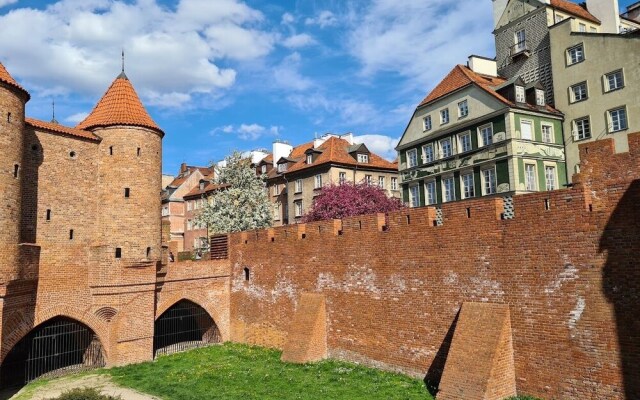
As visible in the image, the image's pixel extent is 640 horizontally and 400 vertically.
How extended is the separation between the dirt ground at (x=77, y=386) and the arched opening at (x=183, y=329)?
3391mm

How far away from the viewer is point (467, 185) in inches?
1043

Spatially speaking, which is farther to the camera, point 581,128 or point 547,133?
point 547,133

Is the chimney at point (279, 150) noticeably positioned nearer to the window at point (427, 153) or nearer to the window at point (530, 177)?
the window at point (427, 153)

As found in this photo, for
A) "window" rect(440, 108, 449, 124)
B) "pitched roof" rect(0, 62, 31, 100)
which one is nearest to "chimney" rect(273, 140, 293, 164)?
"window" rect(440, 108, 449, 124)

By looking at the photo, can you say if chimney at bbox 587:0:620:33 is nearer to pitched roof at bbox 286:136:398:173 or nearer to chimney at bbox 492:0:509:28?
chimney at bbox 492:0:509:28

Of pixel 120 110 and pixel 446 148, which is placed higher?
pixel 120 110

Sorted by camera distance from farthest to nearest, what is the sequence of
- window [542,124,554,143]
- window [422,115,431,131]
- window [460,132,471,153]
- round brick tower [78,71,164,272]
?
window [422,115,431,131]
window [460,132,471,153]
window [542,124,554,143]
round brick tower [78,71,164,272]

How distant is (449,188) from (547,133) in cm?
564

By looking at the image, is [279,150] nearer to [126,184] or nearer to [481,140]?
[481,140]

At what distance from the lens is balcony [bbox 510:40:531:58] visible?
93.7ft

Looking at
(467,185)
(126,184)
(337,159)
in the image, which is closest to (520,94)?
(467,185)

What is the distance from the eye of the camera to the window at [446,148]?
91.0 feet

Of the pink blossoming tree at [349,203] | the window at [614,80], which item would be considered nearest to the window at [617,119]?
the window at [614,80]

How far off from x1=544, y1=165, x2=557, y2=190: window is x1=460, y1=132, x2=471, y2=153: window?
3.94 m
